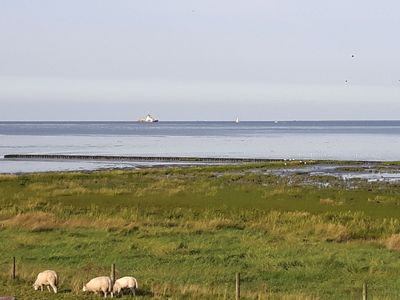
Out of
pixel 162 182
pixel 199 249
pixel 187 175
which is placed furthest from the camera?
pixel 187 175

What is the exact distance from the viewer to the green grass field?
24750 millimetres

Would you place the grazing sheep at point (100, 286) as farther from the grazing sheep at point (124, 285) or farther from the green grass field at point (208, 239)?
the green grass field at point (208, 239)

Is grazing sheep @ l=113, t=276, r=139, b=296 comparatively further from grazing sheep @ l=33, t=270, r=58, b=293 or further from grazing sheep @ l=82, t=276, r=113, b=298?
grazing sheep @ l=33, t=270, r=58, b=293

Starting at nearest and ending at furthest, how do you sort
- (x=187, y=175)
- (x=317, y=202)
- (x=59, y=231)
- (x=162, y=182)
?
(x=59, y=231) < (x=317, y=202) < (x=162, y=182) < (x=187, y=175)

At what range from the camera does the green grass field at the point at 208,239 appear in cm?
2475

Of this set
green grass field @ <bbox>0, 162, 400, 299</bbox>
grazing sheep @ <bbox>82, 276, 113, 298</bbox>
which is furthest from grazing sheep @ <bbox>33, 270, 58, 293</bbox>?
grazing sheep @ <bbox>82, 276, 113, 298</bbox>

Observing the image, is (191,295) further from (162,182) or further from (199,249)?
(162,182)

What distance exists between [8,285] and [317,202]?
1283 inches

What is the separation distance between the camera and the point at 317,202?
169 ft

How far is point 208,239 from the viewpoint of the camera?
114ft

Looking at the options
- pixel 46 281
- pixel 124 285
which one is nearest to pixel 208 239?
pixel 124 285

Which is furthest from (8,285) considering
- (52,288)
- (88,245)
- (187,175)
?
(187,175)

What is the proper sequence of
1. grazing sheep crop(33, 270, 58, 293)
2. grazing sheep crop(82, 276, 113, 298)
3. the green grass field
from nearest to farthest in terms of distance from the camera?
grazing sheep crop(82, 276, 113, 298) → grazing sheep crop(33, 270, 58, 293) → the green grass field

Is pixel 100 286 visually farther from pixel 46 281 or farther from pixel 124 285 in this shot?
pixel 46 281
